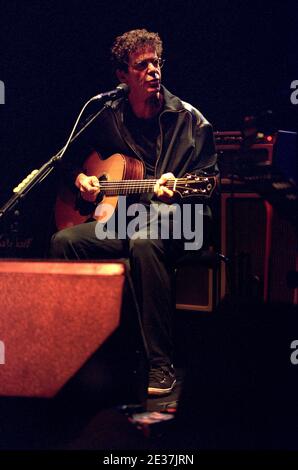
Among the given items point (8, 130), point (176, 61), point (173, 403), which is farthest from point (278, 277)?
point (8, 130)

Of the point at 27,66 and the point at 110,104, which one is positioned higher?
the point at 27,66

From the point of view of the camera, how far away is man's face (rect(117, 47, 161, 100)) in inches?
102

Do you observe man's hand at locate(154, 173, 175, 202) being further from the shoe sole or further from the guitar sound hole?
the shoe sole

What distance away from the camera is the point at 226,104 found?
3496mm

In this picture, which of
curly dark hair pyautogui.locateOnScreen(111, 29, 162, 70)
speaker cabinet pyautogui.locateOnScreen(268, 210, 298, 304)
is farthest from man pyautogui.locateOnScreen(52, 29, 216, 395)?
speaker cabinet pyautogui.locateOnScreen(268, 210, 298, 304)

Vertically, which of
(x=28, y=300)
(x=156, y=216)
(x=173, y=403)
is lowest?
(x=173, y=403)

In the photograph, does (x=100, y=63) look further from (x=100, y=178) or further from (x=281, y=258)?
(x=281, y=258)

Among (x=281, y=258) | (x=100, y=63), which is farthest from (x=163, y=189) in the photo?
(x=100, y=63)

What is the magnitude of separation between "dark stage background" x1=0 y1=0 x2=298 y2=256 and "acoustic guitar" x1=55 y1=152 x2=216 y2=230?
1.90 feet

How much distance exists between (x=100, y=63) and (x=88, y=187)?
4.62 ft

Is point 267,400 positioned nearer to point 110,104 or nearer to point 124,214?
point 124,214

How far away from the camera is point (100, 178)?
2746 millimetres

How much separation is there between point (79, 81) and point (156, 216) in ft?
5.70

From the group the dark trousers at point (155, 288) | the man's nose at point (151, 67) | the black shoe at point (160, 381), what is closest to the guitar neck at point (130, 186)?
the dark trousers at point (155, 288)
